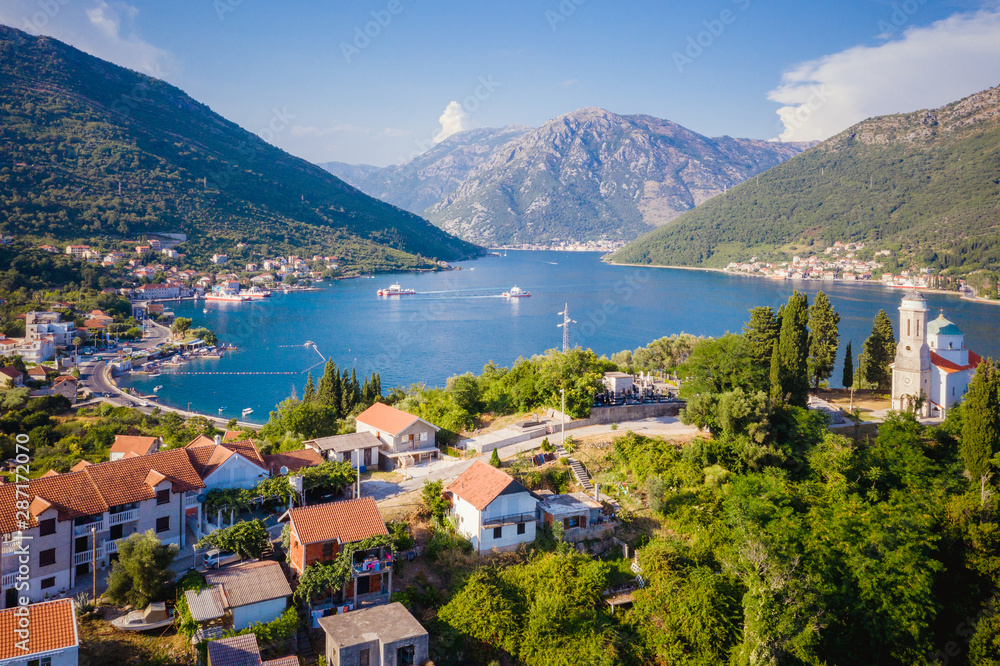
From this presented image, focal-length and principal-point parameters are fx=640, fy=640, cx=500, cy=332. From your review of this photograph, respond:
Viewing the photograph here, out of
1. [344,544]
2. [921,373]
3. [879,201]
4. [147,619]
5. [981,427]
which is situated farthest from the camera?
[879,201]

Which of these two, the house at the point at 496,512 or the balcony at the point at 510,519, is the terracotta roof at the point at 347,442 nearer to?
the house at the point at 496,512

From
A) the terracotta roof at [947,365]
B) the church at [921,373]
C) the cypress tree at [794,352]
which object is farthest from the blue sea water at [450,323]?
the cypress tree at [794,352]

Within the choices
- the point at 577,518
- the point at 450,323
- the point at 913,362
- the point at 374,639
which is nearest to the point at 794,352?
the point at 913,362

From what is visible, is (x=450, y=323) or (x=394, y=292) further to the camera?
(x=394, y=292)

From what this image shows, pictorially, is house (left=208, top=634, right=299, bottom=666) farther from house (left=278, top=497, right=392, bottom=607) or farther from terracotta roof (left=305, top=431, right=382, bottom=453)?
terracotta roof (left=305, top=431, right=382, bottom=453)

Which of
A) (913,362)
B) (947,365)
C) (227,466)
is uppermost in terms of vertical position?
(913,362)

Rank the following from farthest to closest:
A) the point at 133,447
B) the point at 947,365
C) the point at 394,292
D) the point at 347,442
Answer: the point at 394,292 → the point at 947,365 → the point at 133,447 → the point at 347,442

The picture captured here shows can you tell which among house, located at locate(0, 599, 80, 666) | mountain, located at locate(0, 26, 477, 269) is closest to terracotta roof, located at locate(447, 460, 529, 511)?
house, located at locate(0, 599, 80, 666)

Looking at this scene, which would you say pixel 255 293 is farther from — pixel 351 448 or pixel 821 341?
pixel 821 341
